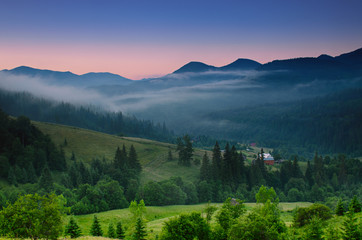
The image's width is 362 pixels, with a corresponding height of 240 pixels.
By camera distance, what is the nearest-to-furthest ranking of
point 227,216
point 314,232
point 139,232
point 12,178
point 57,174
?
1. point 314,232
2. point 227,216
3. point 139,232
4. point 12,178
5. point 57,174

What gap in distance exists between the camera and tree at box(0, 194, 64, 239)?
33.2 metres

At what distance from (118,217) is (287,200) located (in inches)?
2838

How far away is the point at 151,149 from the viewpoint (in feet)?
531

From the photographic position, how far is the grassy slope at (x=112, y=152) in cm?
11882

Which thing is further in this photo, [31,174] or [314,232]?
[31,174]

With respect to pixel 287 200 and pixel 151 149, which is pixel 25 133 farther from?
pixel 287 200

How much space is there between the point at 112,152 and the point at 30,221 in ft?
385

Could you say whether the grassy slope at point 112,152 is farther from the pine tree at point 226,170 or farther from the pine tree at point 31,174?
the pine tree at point 31,174

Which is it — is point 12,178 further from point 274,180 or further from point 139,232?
point 274,180

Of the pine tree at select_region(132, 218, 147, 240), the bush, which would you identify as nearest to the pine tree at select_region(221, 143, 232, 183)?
the bush

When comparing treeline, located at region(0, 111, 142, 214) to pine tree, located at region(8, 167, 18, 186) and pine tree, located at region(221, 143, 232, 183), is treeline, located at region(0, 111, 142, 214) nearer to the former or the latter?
pine tree, located at region(8, 167, 18, 186)

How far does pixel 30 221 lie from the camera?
111ft

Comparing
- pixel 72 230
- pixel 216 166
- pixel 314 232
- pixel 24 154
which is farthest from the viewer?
pixel 216 166

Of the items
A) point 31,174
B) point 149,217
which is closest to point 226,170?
point 149,217
